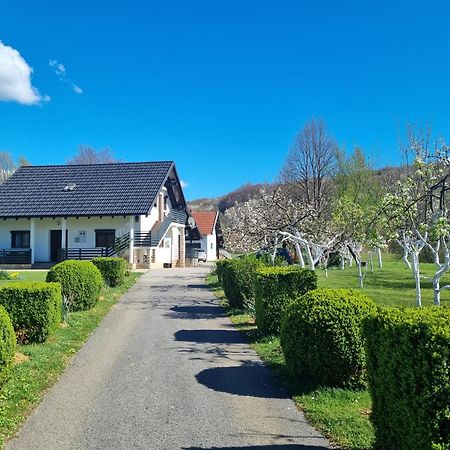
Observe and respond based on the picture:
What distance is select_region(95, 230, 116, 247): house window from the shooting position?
30828 millimetres

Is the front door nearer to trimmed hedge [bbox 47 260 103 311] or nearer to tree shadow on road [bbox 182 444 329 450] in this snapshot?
trimmed hedge [bbox 47 260 103 311]

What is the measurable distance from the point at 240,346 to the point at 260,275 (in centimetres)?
152

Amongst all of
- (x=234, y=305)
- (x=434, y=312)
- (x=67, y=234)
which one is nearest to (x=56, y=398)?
(x=434, y=312)

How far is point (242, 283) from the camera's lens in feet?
42.2

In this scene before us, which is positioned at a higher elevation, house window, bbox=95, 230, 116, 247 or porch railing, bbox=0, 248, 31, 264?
house window, bbox=95, 230, 116, 247

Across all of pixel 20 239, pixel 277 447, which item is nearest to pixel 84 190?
pixel 20 239

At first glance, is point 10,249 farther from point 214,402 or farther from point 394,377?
point 394,377

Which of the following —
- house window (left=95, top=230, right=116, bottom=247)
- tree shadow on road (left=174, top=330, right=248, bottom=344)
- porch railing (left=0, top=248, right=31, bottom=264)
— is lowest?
tree shadow on road (left=174, top=330, right=248, bottom=344)

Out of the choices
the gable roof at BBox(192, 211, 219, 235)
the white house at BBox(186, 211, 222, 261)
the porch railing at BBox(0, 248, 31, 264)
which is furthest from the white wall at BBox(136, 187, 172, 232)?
the gable roof at BBox(192, 211, 219, 235)

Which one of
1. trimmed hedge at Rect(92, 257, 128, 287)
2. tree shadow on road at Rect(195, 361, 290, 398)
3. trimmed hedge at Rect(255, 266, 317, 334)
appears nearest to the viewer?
tree shadow on road at Rect(195, 361, 290, 398)

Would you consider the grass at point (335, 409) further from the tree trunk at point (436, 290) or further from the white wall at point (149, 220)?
the white wall at point (149, 220)

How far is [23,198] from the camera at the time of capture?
3247 cm

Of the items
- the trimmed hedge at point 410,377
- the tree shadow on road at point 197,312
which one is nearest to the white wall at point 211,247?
the tree shadow on road at point 197,312

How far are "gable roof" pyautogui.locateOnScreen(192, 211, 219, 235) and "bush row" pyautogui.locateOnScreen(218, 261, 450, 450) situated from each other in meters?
44.7
